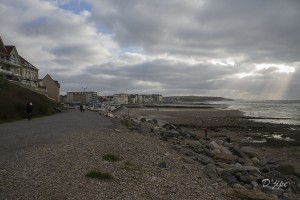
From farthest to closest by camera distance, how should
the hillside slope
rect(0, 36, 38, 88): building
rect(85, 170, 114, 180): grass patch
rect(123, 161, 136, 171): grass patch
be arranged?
rect(0, 36, 38, 88): building < the hillside slope < rect(123, 161, 136, 171): grass patch < rect(85, 170, 114, 180): grass patch

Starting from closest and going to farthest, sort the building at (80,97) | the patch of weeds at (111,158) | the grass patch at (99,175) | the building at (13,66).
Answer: the grass patch at (99,175) < the patch of weeds at (111,158) < the building at (13,66) < the building at (80,97)

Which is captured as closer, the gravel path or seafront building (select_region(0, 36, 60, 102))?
the gravel path

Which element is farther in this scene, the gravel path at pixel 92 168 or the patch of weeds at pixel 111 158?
the patch of weeds at pixel 111 158

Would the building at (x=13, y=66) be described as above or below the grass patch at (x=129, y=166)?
above

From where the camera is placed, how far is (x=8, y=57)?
59.8 m

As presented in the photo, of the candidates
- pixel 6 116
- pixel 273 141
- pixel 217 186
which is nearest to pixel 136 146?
pixel 217 186

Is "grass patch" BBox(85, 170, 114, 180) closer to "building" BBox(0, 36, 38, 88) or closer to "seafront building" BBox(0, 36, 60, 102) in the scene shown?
"seafront building" BBox(0, 36, 60, 102)

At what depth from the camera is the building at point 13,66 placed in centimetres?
5631

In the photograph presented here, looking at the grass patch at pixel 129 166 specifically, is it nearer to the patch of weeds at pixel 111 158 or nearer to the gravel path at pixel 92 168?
the gravel path at pixel 92 168

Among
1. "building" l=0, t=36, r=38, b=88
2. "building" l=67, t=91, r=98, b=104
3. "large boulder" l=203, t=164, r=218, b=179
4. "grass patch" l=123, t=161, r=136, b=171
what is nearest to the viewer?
"grass patch" l=123, t=161, r=136, b=171

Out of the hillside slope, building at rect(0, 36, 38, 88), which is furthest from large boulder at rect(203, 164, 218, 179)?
building at rect(0, 36, 38, 88)

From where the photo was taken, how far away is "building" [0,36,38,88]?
56312 mm

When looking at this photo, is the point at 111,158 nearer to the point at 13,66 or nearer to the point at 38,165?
the point at 38,165

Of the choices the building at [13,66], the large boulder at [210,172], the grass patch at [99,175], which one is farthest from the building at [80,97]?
the grass patch at [99,175]
